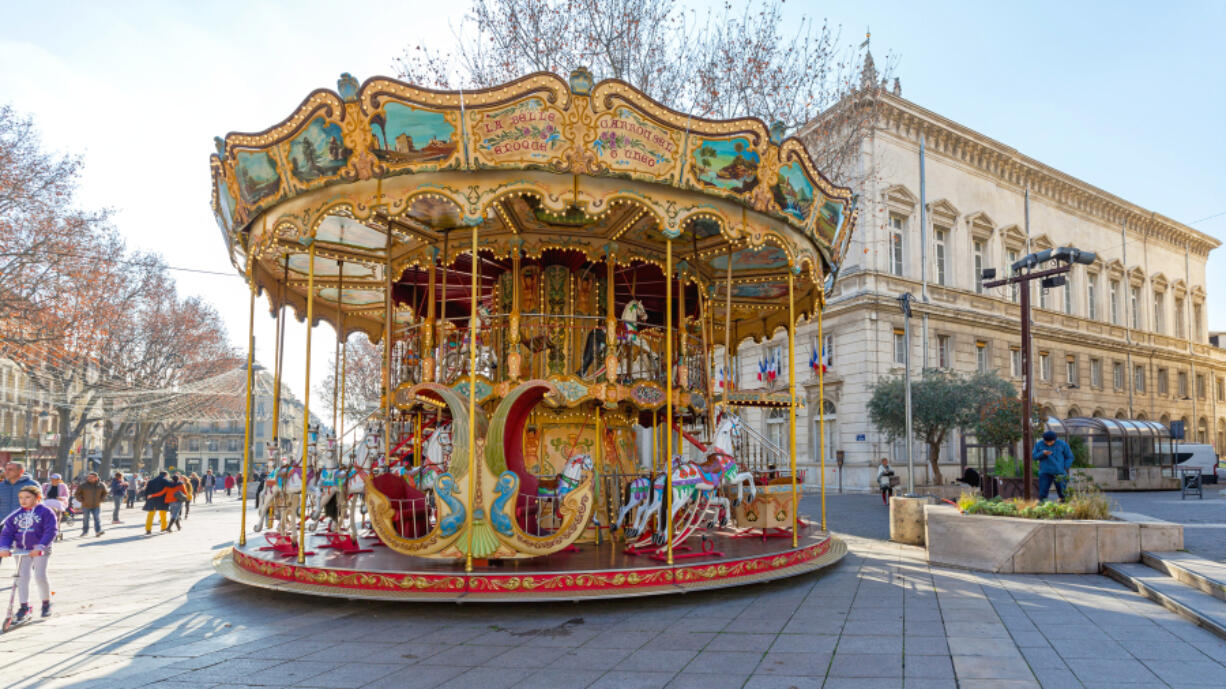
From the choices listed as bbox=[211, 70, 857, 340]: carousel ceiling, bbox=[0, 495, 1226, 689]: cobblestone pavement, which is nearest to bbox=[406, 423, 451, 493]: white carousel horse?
bbox=[0, 495, 1226, 689]: cobblestone pavement

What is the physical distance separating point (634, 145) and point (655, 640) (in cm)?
541

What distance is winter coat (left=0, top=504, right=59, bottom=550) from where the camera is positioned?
791cm

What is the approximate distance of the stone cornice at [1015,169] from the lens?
32.0 metres

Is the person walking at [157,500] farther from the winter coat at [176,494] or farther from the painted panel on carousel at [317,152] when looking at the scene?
the painted panel on carousel at [317,152]

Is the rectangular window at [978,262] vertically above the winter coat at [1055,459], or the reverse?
the rectangular window at [978,262]

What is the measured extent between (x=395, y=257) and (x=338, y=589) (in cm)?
615

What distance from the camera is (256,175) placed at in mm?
9906

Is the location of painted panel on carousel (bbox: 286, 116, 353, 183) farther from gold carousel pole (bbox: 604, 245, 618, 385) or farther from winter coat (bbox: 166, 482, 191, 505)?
winter coat (bbox: 166, 482, 191, 505)

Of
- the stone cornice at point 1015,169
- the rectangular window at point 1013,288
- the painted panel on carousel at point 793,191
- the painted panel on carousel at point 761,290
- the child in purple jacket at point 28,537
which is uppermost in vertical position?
the stone cornice at point 1015,169

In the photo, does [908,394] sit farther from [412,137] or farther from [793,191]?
[412,137]

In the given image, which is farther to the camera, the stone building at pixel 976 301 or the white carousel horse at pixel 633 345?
the stone building at pixel 976 301

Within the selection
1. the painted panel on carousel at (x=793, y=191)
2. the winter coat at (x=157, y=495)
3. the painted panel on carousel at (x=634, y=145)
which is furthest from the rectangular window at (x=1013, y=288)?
the winter coat at (x=157, y=495)

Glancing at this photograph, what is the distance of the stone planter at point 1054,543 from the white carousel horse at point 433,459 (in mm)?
7331

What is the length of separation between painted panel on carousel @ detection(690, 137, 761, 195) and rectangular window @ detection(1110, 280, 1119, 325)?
41.0 metres
